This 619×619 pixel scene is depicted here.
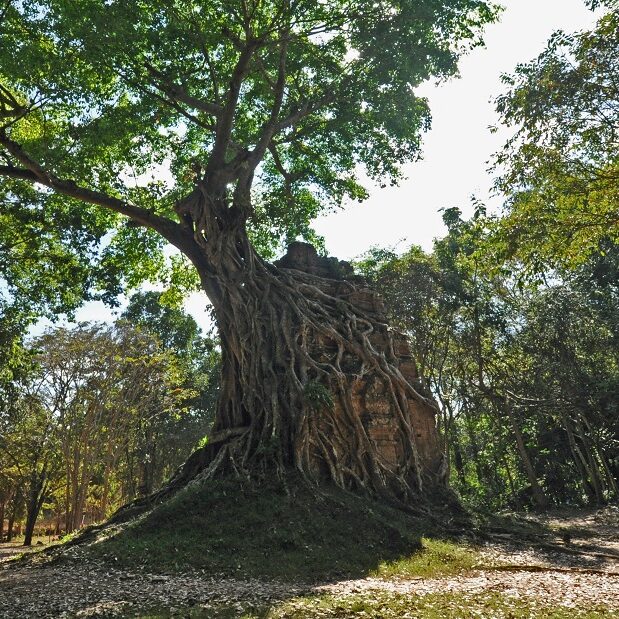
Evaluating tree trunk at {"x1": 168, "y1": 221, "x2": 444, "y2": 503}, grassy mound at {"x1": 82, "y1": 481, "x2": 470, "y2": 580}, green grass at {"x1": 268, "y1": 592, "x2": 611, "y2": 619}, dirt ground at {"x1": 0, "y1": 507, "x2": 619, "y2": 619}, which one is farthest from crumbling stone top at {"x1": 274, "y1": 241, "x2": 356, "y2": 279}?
green grass at {"x1": 268, "y1": 592, "x2": 611, "y2": 619}

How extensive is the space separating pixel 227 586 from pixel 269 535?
1.45m

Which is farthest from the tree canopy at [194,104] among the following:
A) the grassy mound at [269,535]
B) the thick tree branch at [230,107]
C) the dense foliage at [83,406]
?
the grassy mound at [269,535]

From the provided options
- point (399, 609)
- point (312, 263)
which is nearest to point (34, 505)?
point (312, 263)

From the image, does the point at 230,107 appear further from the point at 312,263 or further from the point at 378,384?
the point at 378,384

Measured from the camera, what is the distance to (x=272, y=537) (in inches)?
246

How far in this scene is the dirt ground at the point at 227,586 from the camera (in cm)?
417

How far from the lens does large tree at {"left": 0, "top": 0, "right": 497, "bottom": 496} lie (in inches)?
346

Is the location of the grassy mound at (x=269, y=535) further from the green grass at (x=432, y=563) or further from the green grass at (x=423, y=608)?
the green grass at (x=423, y=608)

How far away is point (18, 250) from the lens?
13.0 metres

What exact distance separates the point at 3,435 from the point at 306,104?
1401 centimetres

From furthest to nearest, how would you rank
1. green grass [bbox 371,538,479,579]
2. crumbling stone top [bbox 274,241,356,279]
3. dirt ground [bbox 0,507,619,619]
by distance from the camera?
1. crumbling stone top [bbox 274,241,356,279]
2. green grass [bbox 371,538,479,579]
3. dirt ground [bbox 0,507,619,619]

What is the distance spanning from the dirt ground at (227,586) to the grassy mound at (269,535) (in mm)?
374

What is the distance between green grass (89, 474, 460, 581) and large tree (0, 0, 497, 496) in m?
0.82

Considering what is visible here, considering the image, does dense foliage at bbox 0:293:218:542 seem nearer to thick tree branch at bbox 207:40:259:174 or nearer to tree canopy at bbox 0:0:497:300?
tree canopy at bbox 0:0:497:300
